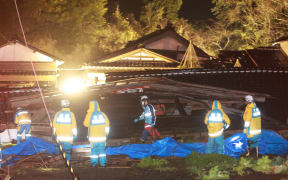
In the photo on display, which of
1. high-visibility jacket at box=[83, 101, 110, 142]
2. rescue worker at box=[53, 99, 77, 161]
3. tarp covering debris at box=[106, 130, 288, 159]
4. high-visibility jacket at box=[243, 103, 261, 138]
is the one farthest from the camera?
tarp covering debris at box=[106, 130, 288, 159]

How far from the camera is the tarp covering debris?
842 centimetres

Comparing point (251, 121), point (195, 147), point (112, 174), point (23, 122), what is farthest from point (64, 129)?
point (251, 121)

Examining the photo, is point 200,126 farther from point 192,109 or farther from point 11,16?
point 11,16

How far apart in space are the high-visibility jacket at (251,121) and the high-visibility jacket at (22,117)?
6.66 m

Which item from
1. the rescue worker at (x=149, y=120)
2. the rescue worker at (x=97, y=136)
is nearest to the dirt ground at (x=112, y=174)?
the rescue worker at (x=97, y=136)

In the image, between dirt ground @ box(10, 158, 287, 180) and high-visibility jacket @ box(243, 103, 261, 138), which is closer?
dirt ground @ box(10, 158, 287, 180)

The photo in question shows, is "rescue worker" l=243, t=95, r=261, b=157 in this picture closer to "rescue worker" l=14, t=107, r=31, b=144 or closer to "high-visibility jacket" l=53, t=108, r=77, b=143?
"high-visibility jacket" l=53, t=108, r=77, b=143

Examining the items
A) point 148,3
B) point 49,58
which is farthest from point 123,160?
point 148,3

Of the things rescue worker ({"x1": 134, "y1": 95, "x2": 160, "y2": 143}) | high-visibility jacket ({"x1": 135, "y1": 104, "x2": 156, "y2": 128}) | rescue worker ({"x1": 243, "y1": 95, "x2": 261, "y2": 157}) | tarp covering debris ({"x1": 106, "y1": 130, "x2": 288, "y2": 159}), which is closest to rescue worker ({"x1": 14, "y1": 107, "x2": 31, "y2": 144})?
tarp covering debris ({"x1": 106, "y1": 130, "x2": 288, "y2": 159})

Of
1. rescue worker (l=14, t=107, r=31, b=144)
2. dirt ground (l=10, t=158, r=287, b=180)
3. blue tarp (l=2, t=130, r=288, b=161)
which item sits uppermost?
rescue worker (l=14, t=107, r=31, b=144)

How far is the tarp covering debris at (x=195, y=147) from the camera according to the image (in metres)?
8.42

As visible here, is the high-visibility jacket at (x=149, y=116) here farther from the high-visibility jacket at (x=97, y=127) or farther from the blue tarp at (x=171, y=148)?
the high-visibility jacket at (x=97, y=127)

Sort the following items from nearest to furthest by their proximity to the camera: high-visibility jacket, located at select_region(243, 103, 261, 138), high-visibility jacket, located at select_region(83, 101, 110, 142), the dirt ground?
the dirt ground → high-visibility jacket, located at select_region(83, 101, 110, 142) → high-visibility jacket, located at select_region(243, 103, 261, 138)

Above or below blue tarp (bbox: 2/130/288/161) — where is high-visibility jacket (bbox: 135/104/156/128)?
above
